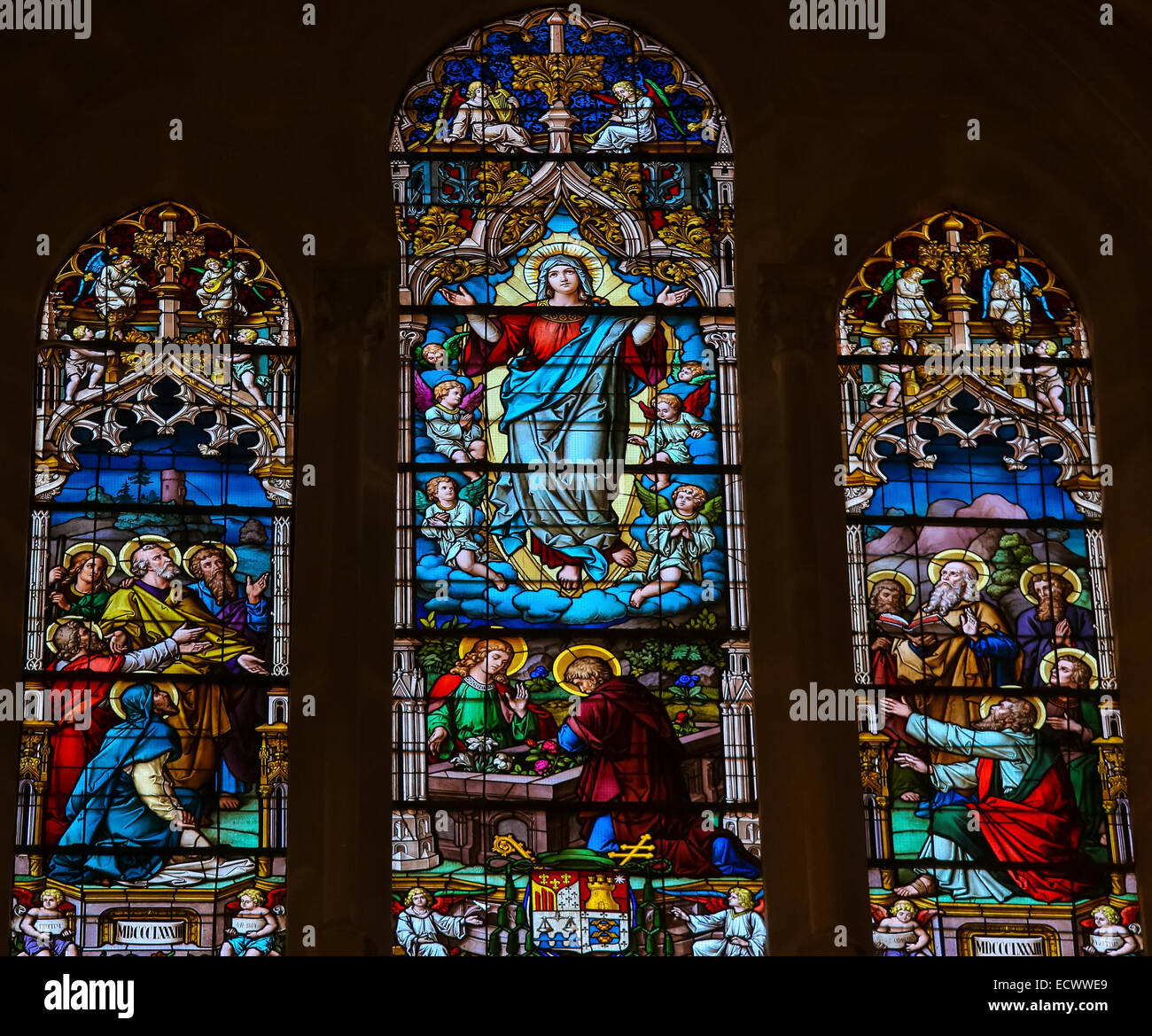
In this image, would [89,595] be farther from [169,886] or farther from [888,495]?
[888,495]

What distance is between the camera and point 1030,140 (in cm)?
1413

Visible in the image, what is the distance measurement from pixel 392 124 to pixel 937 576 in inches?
146

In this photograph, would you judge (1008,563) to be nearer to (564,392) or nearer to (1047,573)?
(1047,573)

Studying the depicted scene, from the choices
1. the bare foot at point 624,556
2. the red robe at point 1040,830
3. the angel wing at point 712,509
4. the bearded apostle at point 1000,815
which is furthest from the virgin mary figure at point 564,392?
the red robe at point 1040,830

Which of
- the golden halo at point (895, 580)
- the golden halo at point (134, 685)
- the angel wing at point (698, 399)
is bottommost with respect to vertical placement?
the golden halo at point (134, 685)

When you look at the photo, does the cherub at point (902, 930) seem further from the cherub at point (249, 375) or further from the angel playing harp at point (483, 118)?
the angel playing harp at point (483, 118)

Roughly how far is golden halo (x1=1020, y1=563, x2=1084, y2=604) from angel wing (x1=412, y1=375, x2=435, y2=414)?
304 cm

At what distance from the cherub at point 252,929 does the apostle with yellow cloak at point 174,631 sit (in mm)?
595

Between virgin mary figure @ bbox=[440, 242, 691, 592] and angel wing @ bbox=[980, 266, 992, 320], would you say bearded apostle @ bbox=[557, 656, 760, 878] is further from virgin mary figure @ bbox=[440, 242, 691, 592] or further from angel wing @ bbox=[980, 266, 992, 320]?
angel wing @ bbox=[980, 266, 992, 320]

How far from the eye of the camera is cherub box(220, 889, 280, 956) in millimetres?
12219

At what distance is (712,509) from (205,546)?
2475 mm

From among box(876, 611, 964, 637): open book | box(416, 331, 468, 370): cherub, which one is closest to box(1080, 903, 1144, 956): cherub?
box(876, 611, 964, 637): open book

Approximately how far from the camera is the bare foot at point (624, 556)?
13164 mm
